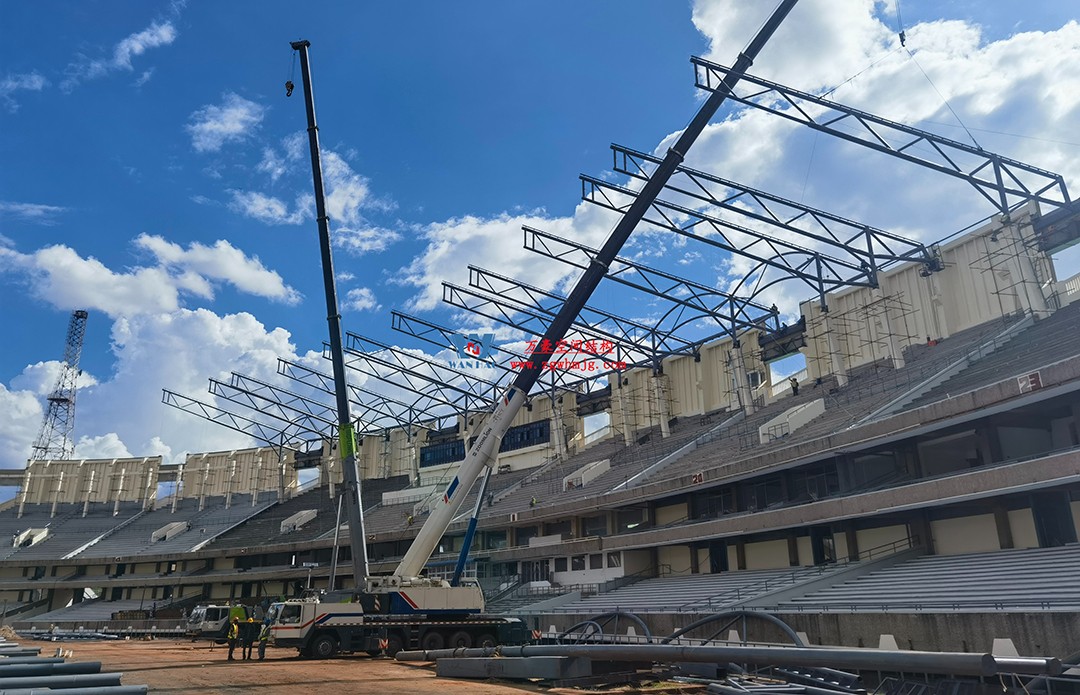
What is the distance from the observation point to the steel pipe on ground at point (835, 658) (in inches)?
454

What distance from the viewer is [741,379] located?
4741 cm

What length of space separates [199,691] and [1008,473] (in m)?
21.4

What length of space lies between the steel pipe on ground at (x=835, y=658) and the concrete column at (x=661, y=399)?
35.4 metres

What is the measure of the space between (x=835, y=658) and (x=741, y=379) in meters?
35.4

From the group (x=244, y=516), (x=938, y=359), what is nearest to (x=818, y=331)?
(x=938, y=359)

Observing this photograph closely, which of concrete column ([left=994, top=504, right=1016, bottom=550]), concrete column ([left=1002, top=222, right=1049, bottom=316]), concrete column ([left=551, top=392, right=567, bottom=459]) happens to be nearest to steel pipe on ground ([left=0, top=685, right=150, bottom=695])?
concrete column ([left=994, top=504, right=1016, bottom=550])

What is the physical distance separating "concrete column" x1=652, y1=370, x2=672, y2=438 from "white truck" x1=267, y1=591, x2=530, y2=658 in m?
26.7

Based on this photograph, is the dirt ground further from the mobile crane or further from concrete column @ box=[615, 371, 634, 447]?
concrete column @ box=[615, 371, 634, 447]

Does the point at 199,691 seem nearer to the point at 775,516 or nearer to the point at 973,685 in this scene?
the point at 973,685

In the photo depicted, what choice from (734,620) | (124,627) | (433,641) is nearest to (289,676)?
(433,641)

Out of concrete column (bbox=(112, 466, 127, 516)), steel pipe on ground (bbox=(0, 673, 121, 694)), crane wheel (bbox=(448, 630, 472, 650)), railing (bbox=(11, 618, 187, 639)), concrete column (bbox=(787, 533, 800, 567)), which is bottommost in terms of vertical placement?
railing (bbox=(11, 618, 187, 639))

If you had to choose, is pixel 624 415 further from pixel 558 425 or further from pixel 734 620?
pixel 734 620

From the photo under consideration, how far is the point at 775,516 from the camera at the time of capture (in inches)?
1166

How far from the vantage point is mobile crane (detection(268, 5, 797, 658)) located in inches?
1038
